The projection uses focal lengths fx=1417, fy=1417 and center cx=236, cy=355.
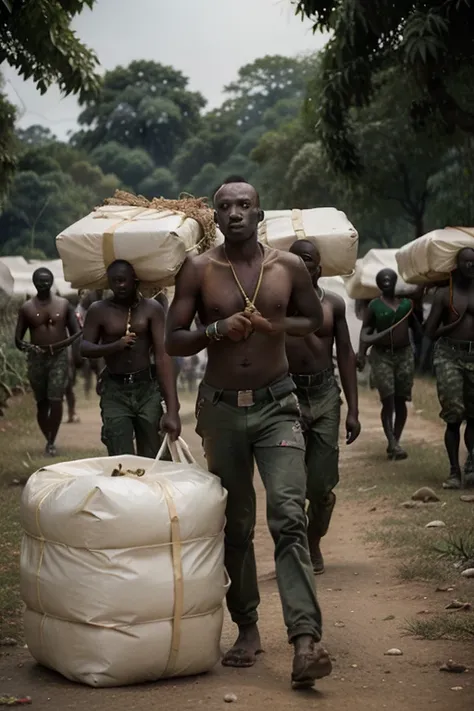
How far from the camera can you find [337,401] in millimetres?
8328

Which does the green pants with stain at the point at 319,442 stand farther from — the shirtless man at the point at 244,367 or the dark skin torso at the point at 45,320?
the dark skin torso at the point at 45,320

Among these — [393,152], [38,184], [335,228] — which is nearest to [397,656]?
[335,228]

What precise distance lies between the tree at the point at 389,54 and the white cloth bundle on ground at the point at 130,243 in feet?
15.0

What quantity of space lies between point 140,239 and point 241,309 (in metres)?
1.76

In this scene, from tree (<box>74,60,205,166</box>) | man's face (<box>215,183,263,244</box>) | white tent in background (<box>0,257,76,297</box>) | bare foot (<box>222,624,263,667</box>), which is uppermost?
tree (<box>74,60,205,166</box>)

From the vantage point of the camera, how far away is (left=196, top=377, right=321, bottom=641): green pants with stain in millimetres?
5691

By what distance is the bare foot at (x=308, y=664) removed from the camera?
5.45 m

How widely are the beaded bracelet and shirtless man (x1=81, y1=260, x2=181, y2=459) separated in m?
2.69

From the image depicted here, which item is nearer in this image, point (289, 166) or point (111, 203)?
point (111, 203)

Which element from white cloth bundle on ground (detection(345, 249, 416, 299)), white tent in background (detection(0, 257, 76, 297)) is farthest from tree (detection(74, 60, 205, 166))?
white cloth bundle on ground (detection(345, 249, 416, 299))

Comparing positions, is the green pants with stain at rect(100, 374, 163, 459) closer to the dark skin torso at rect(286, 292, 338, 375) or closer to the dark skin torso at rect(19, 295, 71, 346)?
the dark skin torso at rect(286, 292, 338, 375)

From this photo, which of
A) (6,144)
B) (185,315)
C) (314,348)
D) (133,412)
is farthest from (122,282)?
(6,144)

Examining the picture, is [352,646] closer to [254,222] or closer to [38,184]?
[254,222]

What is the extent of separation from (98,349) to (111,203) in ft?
2.91
